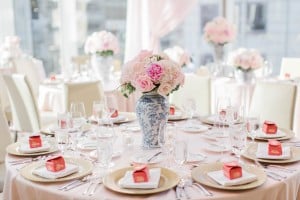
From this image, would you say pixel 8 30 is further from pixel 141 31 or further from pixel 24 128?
pixel 24 128

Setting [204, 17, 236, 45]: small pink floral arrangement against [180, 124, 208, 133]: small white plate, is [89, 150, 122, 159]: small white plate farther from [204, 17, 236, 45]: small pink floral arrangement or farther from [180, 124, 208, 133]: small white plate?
[204, 17, 236, 45]: small pink floral arrangement

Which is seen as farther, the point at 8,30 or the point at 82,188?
the point at 8,30

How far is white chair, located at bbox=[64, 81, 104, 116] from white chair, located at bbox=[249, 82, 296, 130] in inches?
48.4

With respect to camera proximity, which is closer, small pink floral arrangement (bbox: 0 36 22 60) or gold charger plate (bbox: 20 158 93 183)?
gold charger plate (bbox: 20 158 93 183)

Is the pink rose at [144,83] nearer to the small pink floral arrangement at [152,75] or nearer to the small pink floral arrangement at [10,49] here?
the small pink floral arrangement at [152,75]

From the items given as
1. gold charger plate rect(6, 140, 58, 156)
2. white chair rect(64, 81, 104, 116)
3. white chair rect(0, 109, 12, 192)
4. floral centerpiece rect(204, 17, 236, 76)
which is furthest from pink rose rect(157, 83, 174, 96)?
floral centerpiece rect(204, 17, 236, 76)

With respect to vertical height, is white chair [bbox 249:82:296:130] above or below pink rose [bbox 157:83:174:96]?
below

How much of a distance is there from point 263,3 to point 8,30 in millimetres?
3582

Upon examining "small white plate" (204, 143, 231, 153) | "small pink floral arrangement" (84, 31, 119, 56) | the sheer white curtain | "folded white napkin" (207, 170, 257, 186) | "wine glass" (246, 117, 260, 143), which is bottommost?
"folded white napkin" (207, 170, 257, 186)

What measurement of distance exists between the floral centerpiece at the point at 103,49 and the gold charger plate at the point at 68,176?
87.5 inches

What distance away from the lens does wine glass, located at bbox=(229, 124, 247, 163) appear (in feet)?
7.05

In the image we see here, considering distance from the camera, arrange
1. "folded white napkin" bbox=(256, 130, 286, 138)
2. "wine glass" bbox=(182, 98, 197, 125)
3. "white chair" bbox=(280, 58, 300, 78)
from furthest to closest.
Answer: "white chair" bbox=(280, 58, 300, 78), "wine glass" bbox=(182, 98, 197, 125), "folded white napkin" bbox=(256, 130, 286, 138)

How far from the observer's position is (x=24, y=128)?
168 inches

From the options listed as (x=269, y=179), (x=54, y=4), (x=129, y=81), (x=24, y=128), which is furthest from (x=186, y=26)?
(x=269, y=179)
